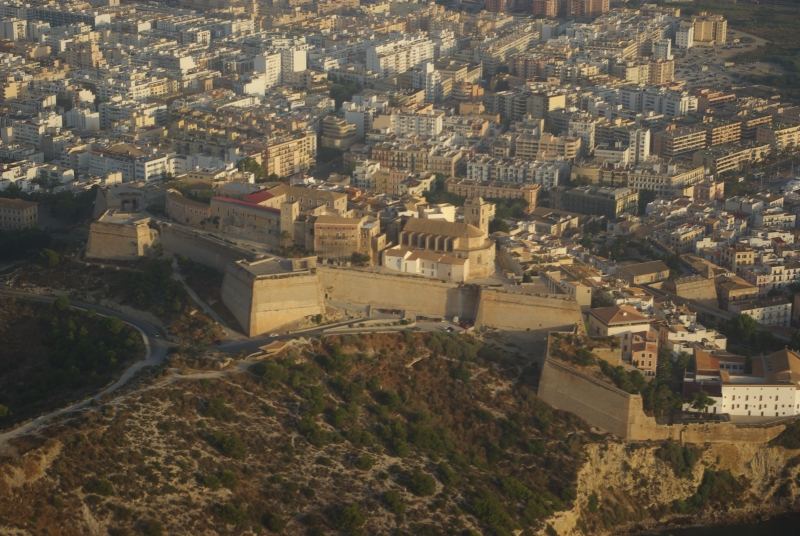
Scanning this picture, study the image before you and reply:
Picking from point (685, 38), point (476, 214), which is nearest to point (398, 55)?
point (685, 38)

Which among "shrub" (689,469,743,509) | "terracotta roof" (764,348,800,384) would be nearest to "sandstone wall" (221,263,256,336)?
"shrub" (689,469,743,509)

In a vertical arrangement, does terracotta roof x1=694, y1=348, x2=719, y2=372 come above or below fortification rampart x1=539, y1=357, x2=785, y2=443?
above

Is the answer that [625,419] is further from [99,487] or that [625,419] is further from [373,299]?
[99,487]

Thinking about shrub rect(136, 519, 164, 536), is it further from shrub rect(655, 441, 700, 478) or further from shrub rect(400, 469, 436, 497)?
shrub rect(655, 441, 700, 478)

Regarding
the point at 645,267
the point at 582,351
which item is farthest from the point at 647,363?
the point at 645,267

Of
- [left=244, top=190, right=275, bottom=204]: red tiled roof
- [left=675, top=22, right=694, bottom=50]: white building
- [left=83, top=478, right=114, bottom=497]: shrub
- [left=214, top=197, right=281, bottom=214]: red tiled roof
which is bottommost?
[left=83, top=478, right=114, bottom=497]: shrub

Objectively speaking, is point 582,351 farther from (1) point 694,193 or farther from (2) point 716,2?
(2) point 716,2
